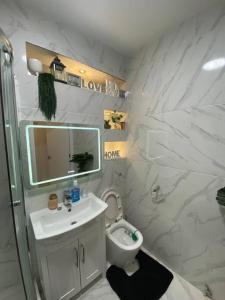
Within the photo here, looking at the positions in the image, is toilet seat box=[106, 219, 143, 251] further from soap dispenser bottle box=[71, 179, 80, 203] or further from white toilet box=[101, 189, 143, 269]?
soap dispenser bottle box=[71, 179, 80, 203]

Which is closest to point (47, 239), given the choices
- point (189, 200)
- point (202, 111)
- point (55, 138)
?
point (55, 138)

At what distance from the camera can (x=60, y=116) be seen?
1420 mm

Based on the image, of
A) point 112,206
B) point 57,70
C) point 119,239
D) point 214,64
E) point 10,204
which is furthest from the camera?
point 112,206

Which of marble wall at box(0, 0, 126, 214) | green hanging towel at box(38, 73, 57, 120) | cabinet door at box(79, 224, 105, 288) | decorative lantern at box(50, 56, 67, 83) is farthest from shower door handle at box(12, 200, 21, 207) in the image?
decorative lantern at box(50, 56, 67, 83)

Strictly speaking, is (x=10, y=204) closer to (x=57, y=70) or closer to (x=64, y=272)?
(x=64, y=272)

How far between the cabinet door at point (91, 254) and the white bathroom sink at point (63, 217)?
170mm

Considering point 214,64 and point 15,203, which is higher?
point 214,64

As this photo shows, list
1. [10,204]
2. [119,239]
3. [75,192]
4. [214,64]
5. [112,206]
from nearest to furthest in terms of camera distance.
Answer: [10,204] → [214,64] → [75,192] → [119,239] → [112,206]

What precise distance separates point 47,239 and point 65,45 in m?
1.73

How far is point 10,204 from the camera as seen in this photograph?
991 mm

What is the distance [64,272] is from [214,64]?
2.21m

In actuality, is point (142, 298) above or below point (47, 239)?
below

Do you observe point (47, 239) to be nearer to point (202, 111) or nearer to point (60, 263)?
point (60, 263)

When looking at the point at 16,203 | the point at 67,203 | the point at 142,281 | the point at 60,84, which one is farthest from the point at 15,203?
the point at 142,281
